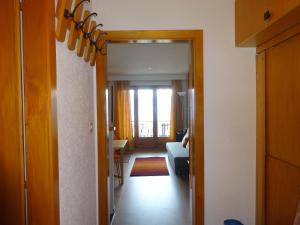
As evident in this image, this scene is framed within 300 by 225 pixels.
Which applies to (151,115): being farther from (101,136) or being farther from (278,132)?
(278,132)

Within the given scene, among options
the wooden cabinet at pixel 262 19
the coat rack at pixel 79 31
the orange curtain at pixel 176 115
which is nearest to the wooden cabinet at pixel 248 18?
the wooden cabinet at pixel 262 19

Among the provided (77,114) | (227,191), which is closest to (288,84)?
(227,191)

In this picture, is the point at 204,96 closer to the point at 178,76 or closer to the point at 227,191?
the point at 227,191

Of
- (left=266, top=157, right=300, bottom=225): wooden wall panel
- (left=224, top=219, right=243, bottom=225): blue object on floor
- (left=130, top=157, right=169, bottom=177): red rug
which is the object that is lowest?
(left=130, top=157, right=169, bottom=177): red rug

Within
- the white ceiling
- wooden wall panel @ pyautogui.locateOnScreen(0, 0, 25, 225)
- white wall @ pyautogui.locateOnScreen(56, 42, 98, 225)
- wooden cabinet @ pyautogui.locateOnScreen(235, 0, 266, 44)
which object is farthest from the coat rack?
the white ceiling

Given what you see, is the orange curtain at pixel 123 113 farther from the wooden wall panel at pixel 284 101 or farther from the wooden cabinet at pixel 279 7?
the wooden cabinet at pixel 279 7

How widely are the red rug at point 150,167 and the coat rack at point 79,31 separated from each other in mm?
3890

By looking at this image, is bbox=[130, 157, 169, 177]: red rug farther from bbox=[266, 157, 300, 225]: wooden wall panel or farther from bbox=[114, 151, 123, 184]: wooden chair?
bbox=[266, 157, 300, 225]: wooden wall panel

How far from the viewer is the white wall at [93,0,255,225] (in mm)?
1991

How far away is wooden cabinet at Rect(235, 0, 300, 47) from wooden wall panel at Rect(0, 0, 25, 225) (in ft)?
4.03

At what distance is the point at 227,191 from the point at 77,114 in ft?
4.45

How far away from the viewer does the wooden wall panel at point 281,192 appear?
57.6 inches

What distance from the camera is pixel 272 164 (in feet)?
5.69

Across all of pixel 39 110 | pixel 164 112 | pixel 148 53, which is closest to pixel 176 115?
pixel 164 112
